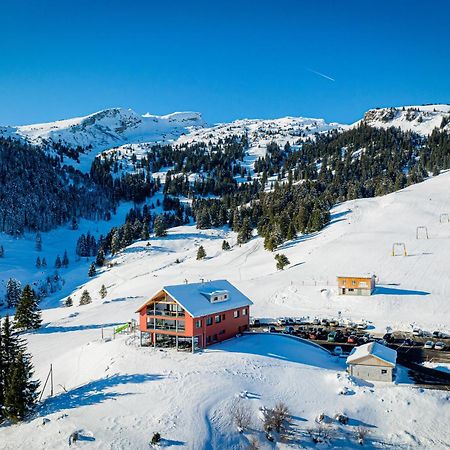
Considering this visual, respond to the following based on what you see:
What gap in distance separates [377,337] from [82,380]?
100 feet

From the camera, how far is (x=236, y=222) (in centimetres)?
14550

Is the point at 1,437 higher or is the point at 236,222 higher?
the point at 236,222

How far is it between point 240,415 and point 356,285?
3882 cm

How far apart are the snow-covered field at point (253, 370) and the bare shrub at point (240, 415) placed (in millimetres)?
538

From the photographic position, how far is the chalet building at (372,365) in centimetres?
3741

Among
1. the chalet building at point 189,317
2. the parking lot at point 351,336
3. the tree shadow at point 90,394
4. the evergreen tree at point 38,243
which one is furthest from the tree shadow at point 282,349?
the evergreen tree at point 38,243

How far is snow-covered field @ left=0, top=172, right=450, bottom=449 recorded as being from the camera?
30078mm

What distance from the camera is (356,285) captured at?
6569 centimetres

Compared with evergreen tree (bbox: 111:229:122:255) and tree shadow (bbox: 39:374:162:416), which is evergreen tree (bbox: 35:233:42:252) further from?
tree shadow (bbox: 39:374:162:416)

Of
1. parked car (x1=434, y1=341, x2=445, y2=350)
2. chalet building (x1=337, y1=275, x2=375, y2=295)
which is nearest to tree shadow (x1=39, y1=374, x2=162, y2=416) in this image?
parked car (x1=434, y1=341, x2=445, y2=350)

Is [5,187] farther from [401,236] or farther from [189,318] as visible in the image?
[189,318]

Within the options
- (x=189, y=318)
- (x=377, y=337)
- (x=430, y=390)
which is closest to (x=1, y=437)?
(x=189, y=318)

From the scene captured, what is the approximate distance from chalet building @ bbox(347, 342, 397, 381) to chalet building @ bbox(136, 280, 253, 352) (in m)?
13.0

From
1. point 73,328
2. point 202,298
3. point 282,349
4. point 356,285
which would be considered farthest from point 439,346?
point 73,328
